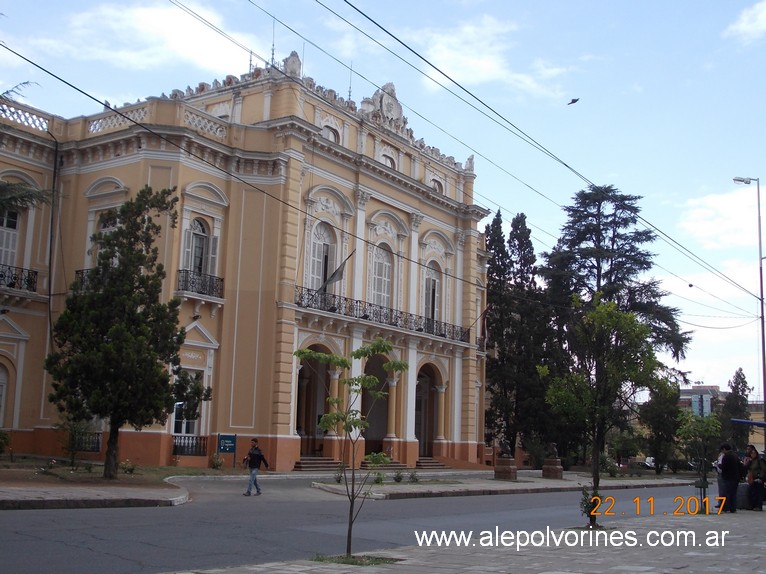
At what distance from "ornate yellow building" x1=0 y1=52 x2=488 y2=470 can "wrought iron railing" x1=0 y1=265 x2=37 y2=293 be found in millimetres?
66

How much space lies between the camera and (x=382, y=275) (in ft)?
118

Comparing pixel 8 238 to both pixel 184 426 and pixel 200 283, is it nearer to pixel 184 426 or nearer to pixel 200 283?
pixel 200 283

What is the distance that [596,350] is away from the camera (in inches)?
631

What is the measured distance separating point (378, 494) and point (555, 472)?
48.0 ft

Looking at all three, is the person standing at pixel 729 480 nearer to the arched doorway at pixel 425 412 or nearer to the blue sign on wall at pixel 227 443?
the blue sign on wall at pixel 227 443

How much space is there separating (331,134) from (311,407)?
10.8 m

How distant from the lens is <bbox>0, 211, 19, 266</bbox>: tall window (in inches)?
1110


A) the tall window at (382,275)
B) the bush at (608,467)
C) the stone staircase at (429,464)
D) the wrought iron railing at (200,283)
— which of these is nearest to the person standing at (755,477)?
the wrought iron railing at (200,283)

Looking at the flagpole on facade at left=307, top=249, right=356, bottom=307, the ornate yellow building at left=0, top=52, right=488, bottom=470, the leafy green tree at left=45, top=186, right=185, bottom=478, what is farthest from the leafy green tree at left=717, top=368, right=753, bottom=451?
the leafy green tree at left=45, top=186, right=185, bottom=478

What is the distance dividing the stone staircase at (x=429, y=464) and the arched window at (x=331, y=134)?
13699 millimetres

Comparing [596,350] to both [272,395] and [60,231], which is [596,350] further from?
[60,231]

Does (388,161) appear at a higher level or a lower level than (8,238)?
higher

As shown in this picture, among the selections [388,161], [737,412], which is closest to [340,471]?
[388,161]

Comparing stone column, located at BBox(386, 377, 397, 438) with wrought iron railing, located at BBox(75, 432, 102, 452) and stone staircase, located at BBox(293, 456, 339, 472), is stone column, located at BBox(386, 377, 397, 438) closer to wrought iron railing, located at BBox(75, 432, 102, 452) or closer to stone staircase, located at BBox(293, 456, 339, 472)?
stone staircase, located at BBox(293, 456, 339, 472)
